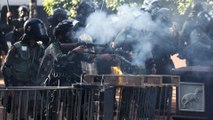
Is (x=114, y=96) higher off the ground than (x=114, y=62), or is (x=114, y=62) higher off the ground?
(x=114, y=62)

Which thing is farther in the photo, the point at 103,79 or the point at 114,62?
the point at 114,62

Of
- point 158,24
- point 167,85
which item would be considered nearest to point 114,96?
point 167,85

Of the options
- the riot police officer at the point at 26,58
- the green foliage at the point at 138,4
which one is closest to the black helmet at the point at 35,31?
the riot police officer at the point at 26,58

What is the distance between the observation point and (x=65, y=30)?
7.48 metres

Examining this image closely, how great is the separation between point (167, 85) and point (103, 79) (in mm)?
1111

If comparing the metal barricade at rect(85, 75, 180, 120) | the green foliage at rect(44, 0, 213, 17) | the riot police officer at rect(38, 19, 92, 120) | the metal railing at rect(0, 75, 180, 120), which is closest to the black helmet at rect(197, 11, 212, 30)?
the metal barricade at rect(85, 75, 180, 120)

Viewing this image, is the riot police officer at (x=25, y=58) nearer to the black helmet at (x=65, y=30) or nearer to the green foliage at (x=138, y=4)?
the black helmet at (x=65, y=30)

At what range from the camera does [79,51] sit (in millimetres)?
7074

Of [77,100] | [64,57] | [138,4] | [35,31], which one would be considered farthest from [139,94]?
[138,4]

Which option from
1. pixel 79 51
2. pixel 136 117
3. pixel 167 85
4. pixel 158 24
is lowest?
pixel 136 117

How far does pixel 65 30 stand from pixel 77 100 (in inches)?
104

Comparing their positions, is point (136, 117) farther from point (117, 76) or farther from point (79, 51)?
point (79, 51)

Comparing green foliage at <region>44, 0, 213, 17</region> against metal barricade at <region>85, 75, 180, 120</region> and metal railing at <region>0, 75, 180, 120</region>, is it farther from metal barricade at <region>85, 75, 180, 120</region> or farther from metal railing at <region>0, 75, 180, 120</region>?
metal railing at <region>0, 75, 180, 120</region>

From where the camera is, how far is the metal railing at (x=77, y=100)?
4926mm
